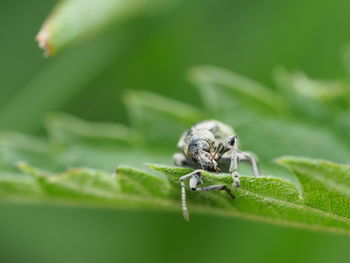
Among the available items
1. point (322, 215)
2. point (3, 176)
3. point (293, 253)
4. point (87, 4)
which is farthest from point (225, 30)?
point (322, 215)

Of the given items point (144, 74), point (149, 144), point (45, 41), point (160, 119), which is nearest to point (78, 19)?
point (45, 41)

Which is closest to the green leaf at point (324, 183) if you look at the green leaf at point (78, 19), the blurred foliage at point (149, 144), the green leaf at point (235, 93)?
the blurred foliage at point (149, 144)

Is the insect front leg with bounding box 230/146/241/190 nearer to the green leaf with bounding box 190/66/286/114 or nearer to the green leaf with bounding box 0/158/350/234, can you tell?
the green leaf with bounding box 0/158/350/234

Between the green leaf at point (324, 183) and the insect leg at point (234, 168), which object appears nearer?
the green leaf at point (324, 183)

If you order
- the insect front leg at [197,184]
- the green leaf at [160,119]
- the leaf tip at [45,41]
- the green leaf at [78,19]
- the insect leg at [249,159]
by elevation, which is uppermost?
the green leaf at [78,19]

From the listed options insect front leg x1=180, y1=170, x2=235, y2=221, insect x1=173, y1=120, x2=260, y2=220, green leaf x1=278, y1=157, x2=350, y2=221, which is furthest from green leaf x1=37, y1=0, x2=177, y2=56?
green leaf x1=278, y1=157, x2=350, y2=221

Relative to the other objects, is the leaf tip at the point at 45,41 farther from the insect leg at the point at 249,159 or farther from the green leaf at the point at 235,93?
the insect leg at the point at 249,159
